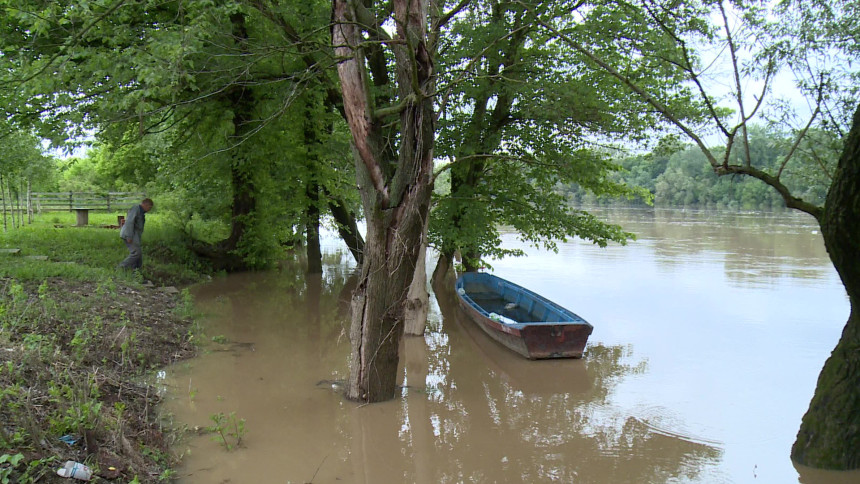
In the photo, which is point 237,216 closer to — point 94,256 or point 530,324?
point 94,256

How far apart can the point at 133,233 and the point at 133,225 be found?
0.16 metres

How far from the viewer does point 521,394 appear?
24.8 feet

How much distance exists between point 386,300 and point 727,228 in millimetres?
32302

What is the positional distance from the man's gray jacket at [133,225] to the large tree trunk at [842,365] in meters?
11.0

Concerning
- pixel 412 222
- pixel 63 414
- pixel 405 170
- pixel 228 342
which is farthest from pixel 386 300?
pixel 228 342

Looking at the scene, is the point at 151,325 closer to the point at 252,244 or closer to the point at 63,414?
the point at 63,414

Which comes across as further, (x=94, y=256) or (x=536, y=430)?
(x=94, y=256)

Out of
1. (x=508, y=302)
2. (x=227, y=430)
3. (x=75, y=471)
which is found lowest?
(x=227, y=430)

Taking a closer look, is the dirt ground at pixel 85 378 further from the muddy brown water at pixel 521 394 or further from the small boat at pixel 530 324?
the small boat at pixel 530 324

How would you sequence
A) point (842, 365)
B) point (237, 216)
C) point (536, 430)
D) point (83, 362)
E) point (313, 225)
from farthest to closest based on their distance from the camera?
point (313, 225), point (237, 216), point (536, 430), point (83, 362), point (842, 365)

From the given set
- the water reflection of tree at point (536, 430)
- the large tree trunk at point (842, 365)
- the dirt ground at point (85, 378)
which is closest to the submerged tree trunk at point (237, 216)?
the dirt ground at point (85, 378)

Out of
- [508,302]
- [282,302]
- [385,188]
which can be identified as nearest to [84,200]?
[282,302]

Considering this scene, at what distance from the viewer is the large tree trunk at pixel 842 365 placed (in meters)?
4.66

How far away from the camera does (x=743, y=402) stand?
7.35m
